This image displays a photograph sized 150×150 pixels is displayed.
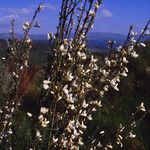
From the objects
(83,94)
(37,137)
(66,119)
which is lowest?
(37,137)

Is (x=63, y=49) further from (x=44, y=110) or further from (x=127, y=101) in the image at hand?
(x=127, y=101)

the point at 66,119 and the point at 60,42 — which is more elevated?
the point at 60,42

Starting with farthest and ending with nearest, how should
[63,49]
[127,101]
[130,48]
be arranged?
[127,101] → [130,48] → [63,49]

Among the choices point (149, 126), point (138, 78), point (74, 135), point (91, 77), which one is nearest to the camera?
point (74, 135)

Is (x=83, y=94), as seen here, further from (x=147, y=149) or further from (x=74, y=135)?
(x=147, y=149)

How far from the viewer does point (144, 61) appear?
1362cm

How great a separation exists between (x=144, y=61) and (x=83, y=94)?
11152mm

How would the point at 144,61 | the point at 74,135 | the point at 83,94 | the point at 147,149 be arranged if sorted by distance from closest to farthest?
the point at 83,94 < the point at 74,135 < the point at 147,149 < the point at 144,61

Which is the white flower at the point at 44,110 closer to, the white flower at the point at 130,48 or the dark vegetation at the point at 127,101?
the white flower at the point at 130,48

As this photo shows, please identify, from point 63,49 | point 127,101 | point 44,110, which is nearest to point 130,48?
point 63,49

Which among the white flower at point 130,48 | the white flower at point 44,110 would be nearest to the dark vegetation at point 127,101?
the white flower at point 130,48

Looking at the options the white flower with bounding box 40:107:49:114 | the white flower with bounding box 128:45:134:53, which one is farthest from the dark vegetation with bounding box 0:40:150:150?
the white flower with bounding box 40:107:49:114

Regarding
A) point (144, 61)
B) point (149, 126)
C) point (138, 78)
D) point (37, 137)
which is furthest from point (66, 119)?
point (144, 61)

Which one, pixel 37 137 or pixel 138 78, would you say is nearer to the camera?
pixel 37 137
